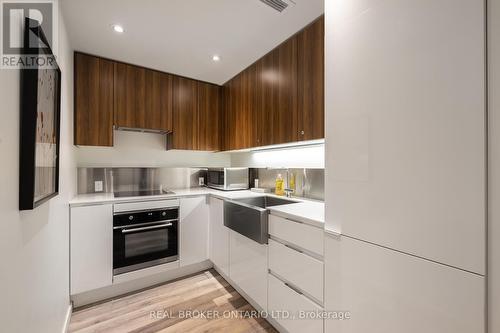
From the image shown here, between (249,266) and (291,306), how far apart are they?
50 centimetres

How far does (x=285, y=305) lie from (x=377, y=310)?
68 centimetres

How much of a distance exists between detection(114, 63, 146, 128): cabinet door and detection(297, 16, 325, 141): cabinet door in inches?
70.9

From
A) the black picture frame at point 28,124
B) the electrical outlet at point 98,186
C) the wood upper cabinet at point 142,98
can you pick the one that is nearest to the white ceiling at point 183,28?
the wood upper cabinet at point 142,98

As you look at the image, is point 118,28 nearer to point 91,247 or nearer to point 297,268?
point 91,247

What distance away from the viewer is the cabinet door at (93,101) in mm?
2131

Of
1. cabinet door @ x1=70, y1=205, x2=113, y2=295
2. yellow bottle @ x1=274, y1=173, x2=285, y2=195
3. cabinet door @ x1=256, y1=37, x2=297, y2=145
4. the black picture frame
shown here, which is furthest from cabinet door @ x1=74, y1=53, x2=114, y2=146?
yellow bottle @ x1=274, y1=173, x2=285, y2=195

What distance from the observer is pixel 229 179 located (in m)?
2.67

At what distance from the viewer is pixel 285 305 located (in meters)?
1.48

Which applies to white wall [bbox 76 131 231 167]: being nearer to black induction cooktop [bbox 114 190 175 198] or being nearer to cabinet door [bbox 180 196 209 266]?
black induction cooktop [bbox 114 190 175 198]

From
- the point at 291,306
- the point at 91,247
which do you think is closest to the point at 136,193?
the point at 91,247

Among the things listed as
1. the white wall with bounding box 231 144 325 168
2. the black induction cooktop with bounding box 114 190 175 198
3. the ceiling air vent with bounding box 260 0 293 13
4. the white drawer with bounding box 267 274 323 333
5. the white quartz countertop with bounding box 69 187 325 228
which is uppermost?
the ceiling air vent with bounding box 260 0 293 13

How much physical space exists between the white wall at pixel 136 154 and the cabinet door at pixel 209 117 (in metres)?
0.36

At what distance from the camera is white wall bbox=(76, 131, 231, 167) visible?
2.47 metres

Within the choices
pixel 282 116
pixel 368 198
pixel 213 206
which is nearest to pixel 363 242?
pixel 368 198
